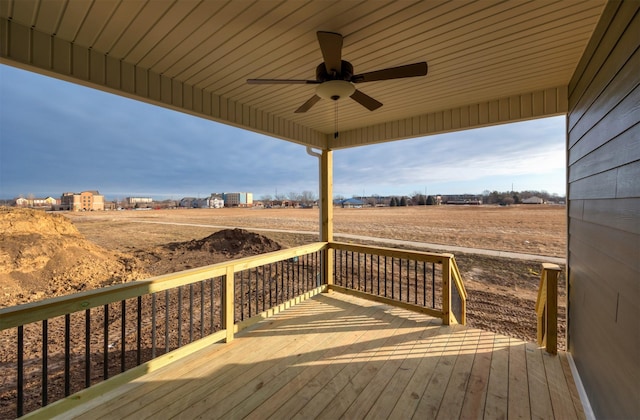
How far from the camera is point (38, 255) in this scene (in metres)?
6.05

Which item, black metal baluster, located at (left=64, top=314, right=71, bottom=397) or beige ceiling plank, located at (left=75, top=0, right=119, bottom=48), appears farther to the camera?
black metal baluster, located at (left=64, top=314, right=71, bottom=397)

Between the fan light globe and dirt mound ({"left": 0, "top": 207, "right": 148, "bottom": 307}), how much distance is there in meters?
7.20

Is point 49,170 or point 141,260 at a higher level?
point 49,170

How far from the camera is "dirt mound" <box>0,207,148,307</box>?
544 centimetres

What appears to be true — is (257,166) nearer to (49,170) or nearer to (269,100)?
→ (49,170)

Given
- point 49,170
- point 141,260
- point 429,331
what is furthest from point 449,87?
point 49,170

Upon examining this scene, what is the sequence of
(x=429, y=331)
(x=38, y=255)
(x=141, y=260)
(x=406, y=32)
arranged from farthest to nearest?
(x=141, y=260)
(x=38, y=255)
(x=429, y=331)
(x=406, y=32)

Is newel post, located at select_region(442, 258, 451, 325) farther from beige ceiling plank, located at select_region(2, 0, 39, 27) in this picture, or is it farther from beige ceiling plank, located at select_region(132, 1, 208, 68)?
beige ceiling plank, located at select_region(2, 0, 39, 27)

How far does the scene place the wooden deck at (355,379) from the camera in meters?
1.72

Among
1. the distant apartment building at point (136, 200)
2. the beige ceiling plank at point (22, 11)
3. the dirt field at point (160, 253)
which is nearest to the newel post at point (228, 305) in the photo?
the dirt field at point (160, 253)

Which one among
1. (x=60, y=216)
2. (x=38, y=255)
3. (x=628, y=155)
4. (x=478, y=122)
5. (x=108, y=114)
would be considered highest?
(x=108, y=114)

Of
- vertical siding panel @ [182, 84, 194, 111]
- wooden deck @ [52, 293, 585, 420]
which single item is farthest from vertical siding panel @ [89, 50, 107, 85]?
wooden deck @ [52, 293, 585, 420]

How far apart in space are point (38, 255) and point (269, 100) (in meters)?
7.24

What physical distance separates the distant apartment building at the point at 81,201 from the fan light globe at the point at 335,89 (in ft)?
28.2
